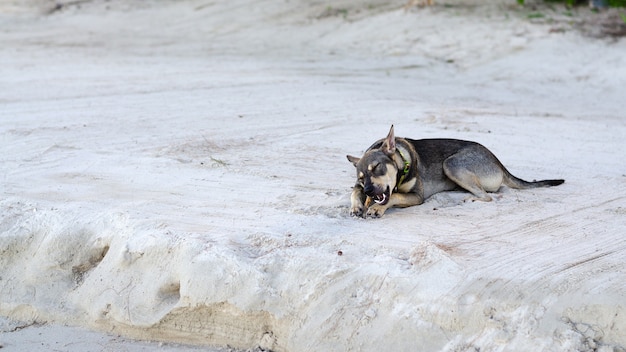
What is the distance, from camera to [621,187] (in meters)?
7.93

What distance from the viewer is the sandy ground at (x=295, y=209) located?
19.4 feet

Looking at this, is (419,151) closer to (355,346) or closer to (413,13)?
(355,346)

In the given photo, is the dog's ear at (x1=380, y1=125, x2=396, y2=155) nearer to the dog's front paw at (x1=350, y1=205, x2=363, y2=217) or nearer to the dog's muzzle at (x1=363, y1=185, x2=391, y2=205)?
the dog's muzzle at (x1=363, y1=185, x2=391, y2=205)

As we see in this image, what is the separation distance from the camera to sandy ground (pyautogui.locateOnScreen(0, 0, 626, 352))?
5.92 m

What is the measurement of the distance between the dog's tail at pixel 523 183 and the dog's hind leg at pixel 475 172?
98 millimetres

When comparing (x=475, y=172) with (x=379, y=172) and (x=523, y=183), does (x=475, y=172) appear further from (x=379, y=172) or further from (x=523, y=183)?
(x=379, y=172)

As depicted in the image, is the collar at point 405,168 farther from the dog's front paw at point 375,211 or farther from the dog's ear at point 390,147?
the dog's front paw at point 375,211

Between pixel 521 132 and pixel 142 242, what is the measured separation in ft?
15.8

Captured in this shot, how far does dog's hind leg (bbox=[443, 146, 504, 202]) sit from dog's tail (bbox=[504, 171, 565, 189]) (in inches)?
3.9

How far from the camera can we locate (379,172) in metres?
7.20

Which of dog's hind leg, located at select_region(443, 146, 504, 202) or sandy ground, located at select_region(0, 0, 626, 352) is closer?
sandy ground, located at select_region(0, 0, 626, 352)

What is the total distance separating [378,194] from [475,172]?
104 cm

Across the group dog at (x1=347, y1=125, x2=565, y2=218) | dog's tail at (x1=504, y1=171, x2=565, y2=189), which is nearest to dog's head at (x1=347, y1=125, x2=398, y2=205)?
dog at (x1=347, y1=125, x2=565, y2=218)

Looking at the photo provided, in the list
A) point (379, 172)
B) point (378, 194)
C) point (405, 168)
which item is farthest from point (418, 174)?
point (378, 194)
